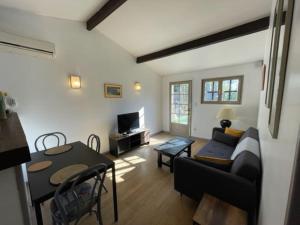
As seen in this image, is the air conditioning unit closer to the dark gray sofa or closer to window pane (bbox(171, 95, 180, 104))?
the dark gray sofa

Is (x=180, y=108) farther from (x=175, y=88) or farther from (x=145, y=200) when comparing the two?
(x=145, y=200)

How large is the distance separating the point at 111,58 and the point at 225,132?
3251mm

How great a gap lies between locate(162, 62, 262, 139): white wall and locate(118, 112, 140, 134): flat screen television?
1.74 meters

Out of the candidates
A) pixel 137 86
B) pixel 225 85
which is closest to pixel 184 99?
pixel 225 85

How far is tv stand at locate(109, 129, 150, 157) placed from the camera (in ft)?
11.2

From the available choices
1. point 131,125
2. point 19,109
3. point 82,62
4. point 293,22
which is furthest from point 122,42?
point 293,22

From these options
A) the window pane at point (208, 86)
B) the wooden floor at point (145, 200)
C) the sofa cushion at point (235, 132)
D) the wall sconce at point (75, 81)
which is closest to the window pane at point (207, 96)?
the window pane at point (208, 86)

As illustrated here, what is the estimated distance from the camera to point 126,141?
11.9 ft

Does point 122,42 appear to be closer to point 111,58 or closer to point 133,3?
point 111,58

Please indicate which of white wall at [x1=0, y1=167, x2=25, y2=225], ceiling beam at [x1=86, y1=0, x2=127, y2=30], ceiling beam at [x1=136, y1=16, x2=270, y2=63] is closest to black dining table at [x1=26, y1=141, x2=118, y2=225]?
white wall at [x1=0, y1=167, x2=25, y2=225]

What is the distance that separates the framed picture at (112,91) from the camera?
135 inches

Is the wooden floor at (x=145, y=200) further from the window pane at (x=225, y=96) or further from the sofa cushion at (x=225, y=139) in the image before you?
the window pane at (x=225, y=96)

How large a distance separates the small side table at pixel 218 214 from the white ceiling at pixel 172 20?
2605 mm

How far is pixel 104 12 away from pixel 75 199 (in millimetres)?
2720
